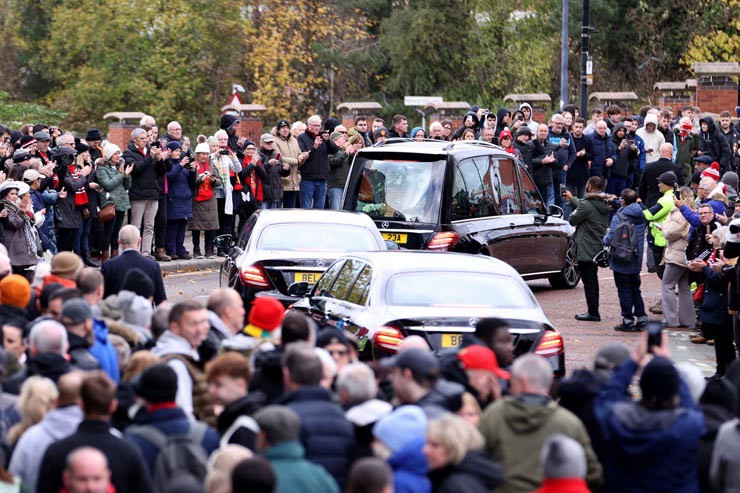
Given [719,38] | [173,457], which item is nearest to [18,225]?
[173,457]

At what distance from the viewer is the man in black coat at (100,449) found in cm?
694

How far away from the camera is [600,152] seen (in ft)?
82.0

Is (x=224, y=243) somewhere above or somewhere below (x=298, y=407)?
below

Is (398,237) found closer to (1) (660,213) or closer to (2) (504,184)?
(2) (504,184)

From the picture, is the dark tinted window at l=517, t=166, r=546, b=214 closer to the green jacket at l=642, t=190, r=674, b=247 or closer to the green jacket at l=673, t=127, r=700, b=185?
the green jacket at l=642, t=190, r=674, b=247

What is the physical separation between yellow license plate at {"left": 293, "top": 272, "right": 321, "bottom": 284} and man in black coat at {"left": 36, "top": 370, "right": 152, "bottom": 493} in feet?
25.8

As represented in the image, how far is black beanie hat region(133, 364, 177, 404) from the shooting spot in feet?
24.8

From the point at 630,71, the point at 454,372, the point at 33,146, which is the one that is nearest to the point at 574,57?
the point at 630,71

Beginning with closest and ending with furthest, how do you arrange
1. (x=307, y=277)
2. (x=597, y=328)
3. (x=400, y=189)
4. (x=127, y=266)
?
(x=127, y=266) → (x=307, y=277) → (x=597, y=328) → (x=400, y=189)

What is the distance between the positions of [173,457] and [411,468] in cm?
120

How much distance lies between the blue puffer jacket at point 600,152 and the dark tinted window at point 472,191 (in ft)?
23.4

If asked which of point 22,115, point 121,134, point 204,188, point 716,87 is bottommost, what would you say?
point 204,188

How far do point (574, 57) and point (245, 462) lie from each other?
1607 inches

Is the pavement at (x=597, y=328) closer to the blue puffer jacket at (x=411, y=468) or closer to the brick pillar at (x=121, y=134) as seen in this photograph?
the blue puffer jacket at (x=411, y=468)
